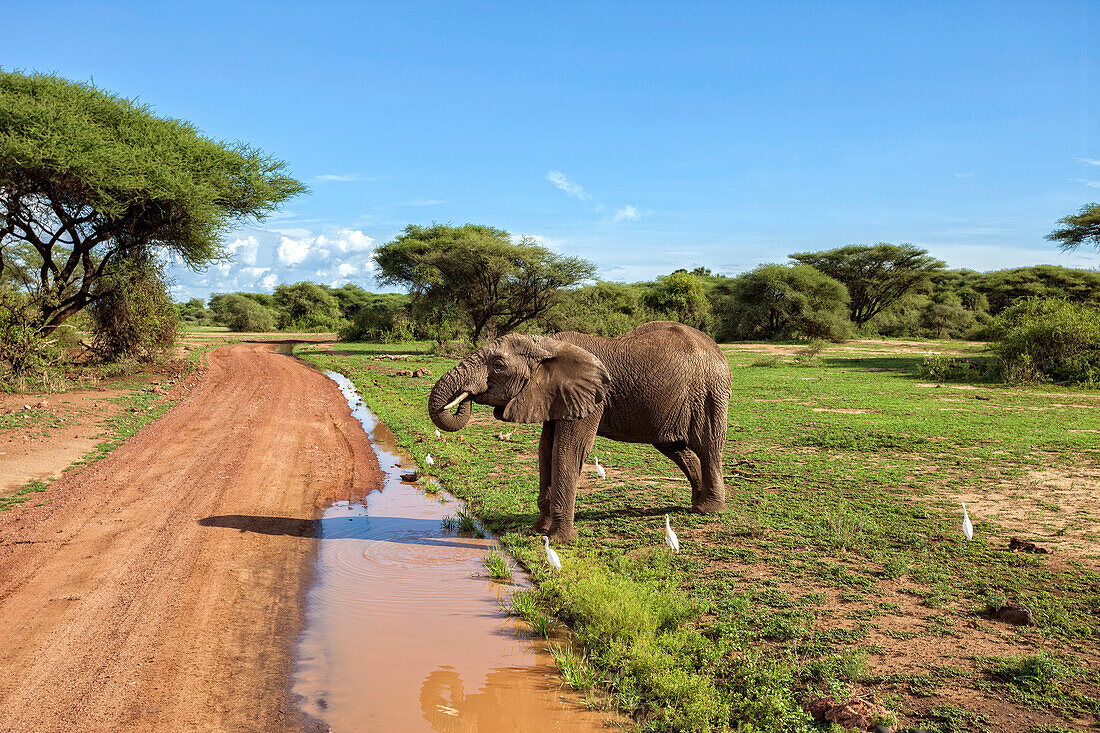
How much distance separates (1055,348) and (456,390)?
2297cm

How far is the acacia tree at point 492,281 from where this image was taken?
117 feet

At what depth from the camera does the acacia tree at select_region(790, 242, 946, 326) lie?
168 ft

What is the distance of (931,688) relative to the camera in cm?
441

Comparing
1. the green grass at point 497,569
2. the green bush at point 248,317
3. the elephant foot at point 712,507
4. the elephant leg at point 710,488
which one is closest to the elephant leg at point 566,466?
the green grass at point 497,569

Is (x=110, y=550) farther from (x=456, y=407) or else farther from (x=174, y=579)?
(x=456, y=407)

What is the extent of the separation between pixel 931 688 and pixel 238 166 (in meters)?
25.2

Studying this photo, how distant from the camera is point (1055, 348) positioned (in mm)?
21766

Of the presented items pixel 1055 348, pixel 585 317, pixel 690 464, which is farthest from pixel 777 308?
pixel 690 464

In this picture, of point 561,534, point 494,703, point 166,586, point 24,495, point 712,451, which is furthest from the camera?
point 24,495

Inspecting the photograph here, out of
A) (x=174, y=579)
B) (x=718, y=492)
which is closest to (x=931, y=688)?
(x=718, y=492)

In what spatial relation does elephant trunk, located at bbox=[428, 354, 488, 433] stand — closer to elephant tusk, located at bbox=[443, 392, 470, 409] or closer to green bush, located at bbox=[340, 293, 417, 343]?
elephant tusk, located at bbox=[443, 392, 470, 409]

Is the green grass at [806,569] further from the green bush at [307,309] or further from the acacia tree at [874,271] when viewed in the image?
the green bush at [307,309]

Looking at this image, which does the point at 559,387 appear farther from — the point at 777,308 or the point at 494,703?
the point at 777,308

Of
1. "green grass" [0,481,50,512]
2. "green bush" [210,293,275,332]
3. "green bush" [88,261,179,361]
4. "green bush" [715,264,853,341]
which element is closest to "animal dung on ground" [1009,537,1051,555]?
"green grass" [0,481,50,512]
